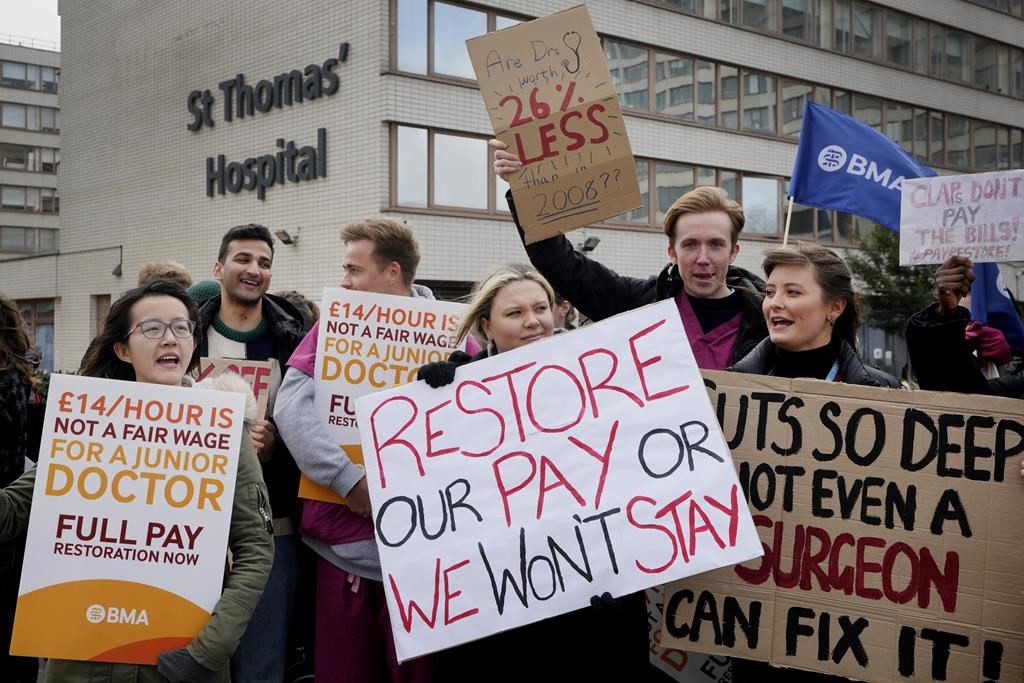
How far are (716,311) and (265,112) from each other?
710 inches

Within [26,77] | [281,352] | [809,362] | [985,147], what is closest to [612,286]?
[809,362]

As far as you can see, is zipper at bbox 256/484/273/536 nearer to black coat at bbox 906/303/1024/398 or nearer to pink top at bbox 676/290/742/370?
pink top at bbox 676/290/742/370

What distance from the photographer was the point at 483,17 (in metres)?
18.3

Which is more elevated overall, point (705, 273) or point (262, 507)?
point (705, 273)

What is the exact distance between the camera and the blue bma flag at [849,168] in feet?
19.1

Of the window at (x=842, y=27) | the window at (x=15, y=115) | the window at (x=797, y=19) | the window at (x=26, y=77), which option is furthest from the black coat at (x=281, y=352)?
the window at (x=26, y=77)

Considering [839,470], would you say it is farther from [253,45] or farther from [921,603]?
[253,45]

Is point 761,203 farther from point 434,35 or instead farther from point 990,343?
point 990,343

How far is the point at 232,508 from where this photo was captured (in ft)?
8.81

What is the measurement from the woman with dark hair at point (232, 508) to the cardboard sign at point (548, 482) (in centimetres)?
38

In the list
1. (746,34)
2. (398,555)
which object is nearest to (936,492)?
(398,555)

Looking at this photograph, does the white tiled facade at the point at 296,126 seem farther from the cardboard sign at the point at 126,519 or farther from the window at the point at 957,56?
the cardboard sign at the point at 126,519

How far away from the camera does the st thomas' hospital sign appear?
18.2 m

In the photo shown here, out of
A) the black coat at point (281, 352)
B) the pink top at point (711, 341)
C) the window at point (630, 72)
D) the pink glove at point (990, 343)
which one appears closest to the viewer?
the pink top at point (711, 341)
